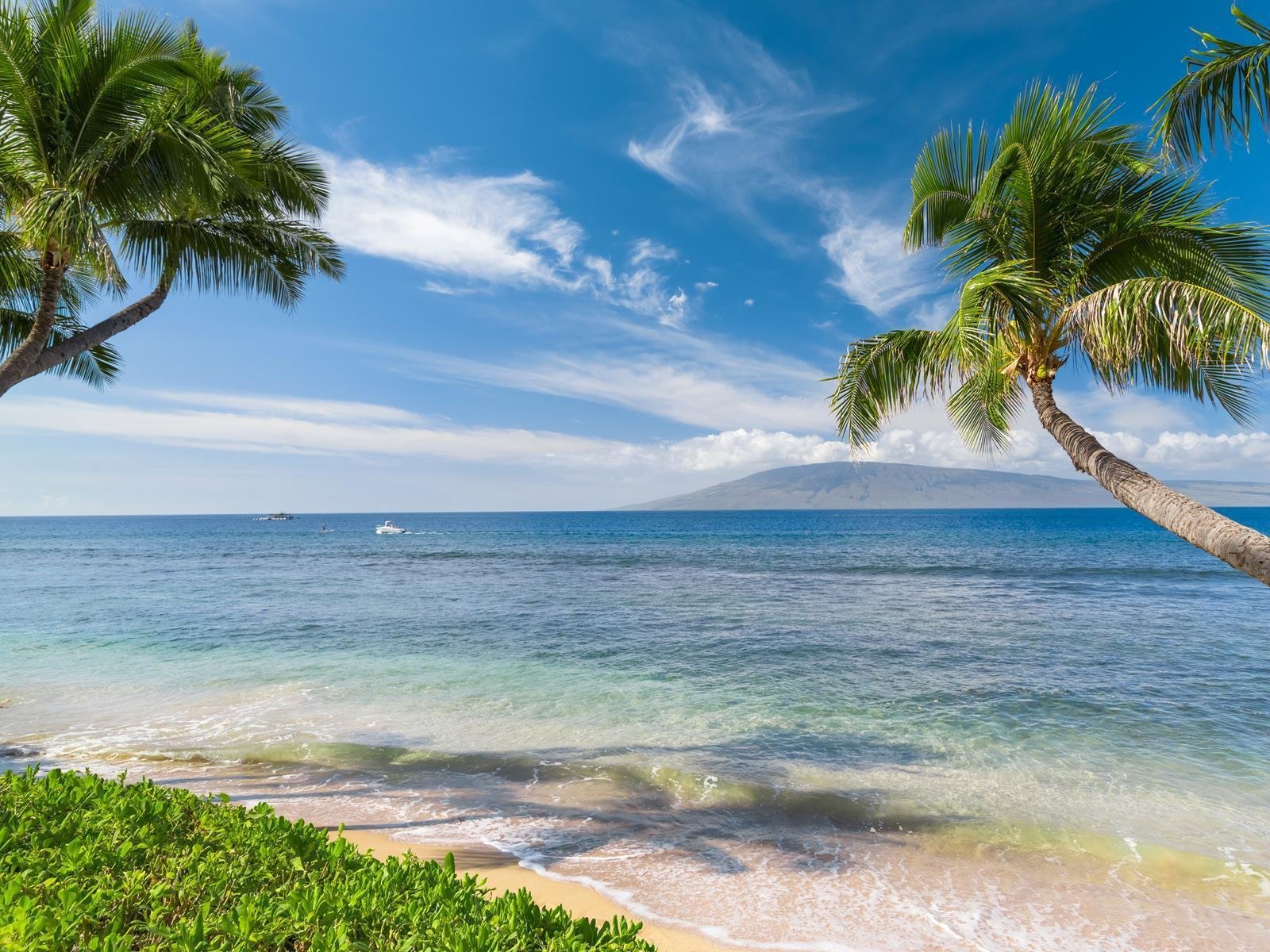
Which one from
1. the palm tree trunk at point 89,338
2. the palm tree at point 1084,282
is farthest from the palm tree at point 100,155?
the palm tree at point 1084,282

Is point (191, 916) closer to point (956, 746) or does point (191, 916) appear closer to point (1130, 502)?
point (1130, 502)

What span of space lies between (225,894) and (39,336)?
6496mm

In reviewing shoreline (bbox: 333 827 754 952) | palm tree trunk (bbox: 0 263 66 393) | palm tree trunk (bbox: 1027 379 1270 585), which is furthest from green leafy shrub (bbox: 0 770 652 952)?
palm tree trunk (bbox: 0 263 66 393)

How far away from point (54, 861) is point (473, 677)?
10829 millimetres

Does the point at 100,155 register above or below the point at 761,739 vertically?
above

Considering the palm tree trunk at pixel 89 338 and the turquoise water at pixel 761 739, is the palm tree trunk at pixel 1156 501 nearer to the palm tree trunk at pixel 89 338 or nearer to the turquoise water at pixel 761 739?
the turquoise water at pixel 761 739

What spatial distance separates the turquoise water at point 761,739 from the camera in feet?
18.3

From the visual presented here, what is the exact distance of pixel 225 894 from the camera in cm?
283

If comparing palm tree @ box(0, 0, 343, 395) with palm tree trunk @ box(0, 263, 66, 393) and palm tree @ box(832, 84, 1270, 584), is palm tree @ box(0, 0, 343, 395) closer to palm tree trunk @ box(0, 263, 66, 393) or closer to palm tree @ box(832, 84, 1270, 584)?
palm tree trunk @ box(0, 263, 66, 393)

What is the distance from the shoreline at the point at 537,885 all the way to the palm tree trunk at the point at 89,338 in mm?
5608

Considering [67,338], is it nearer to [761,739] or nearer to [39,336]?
[39,336]

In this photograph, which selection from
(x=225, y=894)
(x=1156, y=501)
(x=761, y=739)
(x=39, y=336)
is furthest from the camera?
(x=761, y=739)

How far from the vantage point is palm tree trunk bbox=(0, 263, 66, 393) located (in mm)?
6109

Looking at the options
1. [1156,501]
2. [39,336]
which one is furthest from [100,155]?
[1156,501]
